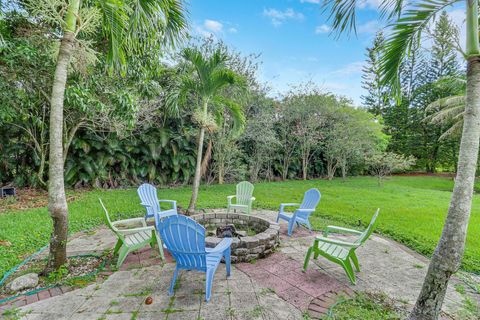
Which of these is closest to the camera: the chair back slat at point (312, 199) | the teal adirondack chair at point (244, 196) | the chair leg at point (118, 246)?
the chair leg at point (118, 246)

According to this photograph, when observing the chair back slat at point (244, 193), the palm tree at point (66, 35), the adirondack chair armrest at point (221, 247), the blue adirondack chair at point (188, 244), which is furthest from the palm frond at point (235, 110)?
the blue adirondack chair at point (188, 244)

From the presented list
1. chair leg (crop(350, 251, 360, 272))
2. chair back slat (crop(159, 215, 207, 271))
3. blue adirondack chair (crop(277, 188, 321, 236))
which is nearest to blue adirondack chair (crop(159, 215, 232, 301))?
chair back slat (crop(159, 215, 207, 271))

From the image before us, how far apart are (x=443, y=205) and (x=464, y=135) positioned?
24.9 feet

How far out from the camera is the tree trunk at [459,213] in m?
2.03

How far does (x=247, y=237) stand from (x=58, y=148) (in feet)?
9.14

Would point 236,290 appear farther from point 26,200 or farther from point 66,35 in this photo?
point 26,200

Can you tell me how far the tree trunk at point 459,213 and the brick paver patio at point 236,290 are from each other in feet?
2.60

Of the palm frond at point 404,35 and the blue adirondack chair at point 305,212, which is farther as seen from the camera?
the blue adirondack chair at point 305,212

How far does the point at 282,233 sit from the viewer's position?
4.88 metres

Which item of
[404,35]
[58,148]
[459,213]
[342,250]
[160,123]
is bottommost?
[342,250]

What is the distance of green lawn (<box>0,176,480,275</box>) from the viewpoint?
419 centimetres

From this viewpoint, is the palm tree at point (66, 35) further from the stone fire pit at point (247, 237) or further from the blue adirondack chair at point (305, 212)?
the blue adirondack chair at point (305, 212)

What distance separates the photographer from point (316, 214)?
6.59 m

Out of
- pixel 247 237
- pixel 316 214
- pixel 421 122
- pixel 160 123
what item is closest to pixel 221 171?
pixel 160 123
